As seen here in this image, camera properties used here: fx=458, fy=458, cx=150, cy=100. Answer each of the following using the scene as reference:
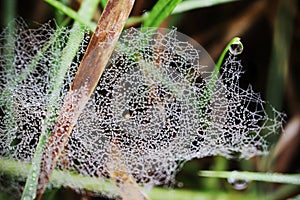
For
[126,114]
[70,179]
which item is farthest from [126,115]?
[70,179]

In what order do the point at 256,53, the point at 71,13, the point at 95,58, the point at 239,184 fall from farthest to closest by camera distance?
the point at 256,53, the point at 239,184, the point at 71,13, the point at 95,58

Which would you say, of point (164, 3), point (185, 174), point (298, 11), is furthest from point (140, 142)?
point (298, 11)

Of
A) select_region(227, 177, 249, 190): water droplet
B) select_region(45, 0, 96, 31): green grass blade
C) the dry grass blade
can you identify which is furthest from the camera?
select_region(227, 177, 249, 190): water droplet

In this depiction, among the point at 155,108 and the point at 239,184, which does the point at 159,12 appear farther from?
the point at 239,184

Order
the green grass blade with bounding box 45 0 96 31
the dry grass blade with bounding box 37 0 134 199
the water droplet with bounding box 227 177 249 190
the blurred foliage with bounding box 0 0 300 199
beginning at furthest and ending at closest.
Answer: the blurred foliage with bounding box 0 0 300 199
the water droplet with bounding box 227 177 249 190
the green grass blade with bounding box 45 0 96 31
the dry grass blade with bounding box 37 0 134 199

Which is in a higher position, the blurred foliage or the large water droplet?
the blurred foliage

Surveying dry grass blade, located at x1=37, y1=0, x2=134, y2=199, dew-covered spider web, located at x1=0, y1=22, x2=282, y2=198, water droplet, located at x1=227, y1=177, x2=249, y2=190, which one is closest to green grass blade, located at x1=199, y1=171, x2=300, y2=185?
dew-covered spider web, located at x1=0, y1=22, x2=282, y2=198

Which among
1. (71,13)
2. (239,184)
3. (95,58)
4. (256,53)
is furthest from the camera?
(256,53)

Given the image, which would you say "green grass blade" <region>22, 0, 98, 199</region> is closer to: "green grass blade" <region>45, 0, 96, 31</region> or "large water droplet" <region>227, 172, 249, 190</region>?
"green grass blade" <region>45, 0, 96, 31</region>
